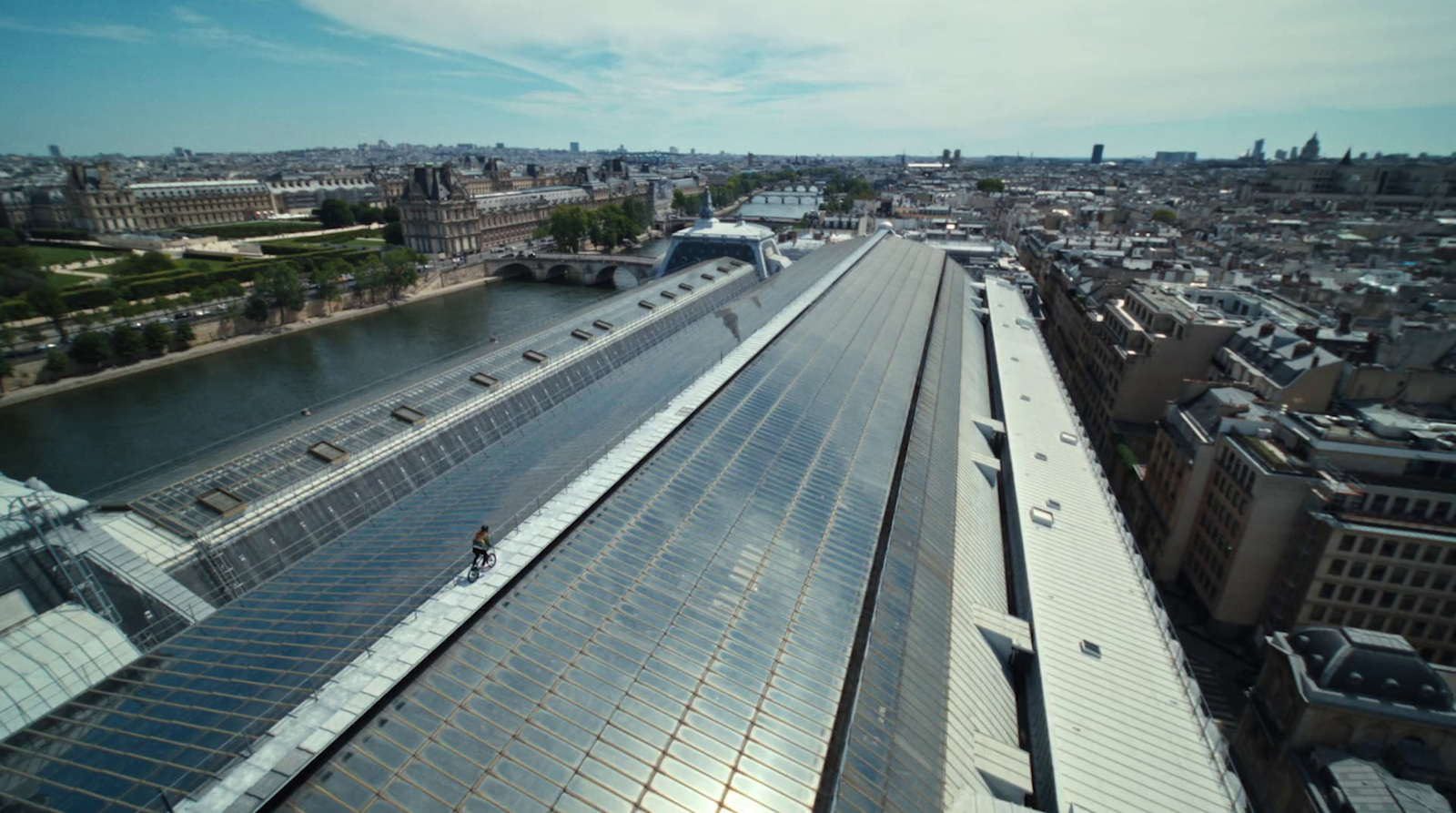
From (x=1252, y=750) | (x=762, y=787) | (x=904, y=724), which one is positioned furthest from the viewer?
(x=1252, y=750)

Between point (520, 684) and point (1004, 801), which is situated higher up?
point (520, 684)

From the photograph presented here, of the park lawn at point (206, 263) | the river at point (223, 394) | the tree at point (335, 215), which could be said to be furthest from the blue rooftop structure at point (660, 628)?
the tree at point (335, 215)

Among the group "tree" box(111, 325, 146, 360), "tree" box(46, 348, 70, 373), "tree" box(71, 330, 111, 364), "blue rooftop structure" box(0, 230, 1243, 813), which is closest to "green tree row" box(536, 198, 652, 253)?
"tree" box(111, 325, 146, 360)

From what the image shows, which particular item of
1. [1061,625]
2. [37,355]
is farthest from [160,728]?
[37,355]

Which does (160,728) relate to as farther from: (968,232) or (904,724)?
(968,232)

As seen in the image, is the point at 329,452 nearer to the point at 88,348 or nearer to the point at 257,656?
the point at 257,656

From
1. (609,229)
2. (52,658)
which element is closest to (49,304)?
(52,658)
